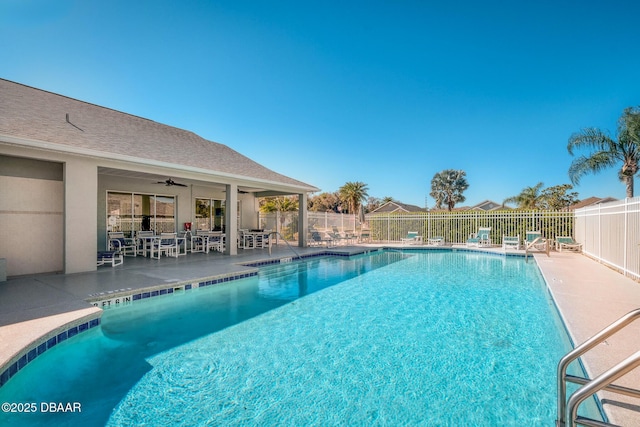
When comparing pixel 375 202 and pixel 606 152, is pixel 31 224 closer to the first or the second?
pixel 606 152

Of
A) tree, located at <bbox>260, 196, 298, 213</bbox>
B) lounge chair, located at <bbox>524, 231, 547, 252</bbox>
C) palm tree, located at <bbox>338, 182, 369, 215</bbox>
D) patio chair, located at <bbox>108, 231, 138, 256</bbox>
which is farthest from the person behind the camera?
palm tree, located at <bbox>338, 182, 369, 215</bbox>

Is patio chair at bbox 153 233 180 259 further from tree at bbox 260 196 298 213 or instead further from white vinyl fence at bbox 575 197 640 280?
tree at bbox 260 196 298 213

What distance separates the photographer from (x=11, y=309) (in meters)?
4.73

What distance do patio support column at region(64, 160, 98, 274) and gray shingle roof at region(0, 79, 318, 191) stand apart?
0.74m

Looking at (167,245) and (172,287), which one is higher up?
(167,245)

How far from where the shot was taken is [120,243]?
32.8 ft

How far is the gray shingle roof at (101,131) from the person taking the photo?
750 centimetres

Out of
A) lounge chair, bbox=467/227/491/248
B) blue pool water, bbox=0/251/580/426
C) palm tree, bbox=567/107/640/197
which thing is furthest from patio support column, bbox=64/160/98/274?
palm tree, bbox=567/107/640/197

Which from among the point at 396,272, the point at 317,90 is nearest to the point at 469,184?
the point at 317,90

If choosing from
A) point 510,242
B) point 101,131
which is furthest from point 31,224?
point 510,242

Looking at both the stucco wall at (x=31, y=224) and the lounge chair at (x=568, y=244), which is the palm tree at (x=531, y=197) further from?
the stucco wall at (x=31, y=224)

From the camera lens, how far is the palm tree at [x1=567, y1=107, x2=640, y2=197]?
13.2 m

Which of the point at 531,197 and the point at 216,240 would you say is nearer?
the point at 216,240

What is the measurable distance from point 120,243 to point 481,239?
17008mm
